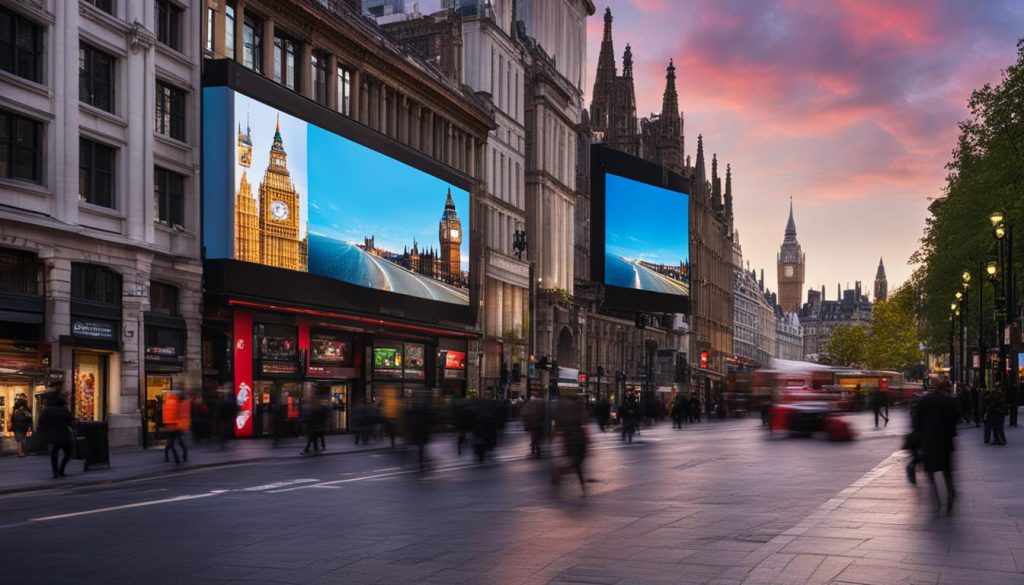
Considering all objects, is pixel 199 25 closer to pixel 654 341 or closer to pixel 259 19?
pixel 259 19

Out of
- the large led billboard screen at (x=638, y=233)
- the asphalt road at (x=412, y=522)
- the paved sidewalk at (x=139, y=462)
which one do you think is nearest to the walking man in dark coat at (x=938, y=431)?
the asphalt road at (x=412, y=522)

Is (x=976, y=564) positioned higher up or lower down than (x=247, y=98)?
lower down

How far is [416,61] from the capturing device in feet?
199

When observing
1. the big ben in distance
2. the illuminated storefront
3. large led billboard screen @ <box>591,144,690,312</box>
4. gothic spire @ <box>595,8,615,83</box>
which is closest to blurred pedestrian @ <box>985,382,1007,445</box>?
the illuminated storefront

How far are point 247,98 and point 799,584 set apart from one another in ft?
119

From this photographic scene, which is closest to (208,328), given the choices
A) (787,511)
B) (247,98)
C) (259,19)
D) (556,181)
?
(247,98)

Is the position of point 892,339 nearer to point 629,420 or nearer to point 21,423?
point 629,420

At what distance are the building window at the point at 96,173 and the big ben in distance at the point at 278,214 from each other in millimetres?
7415

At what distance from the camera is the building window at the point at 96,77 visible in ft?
120

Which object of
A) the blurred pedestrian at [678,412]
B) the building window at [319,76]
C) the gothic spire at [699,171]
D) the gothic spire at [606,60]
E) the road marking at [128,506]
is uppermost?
the gothic spire at [606,60]

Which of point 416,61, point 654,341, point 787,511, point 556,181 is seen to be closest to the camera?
point 787,511

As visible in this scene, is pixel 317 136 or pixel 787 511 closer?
pixel 787 511

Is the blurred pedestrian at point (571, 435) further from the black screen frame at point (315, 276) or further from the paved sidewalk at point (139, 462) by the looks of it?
the black screen frame at point (315, 276)

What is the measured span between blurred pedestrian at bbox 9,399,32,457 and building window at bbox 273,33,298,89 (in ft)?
63.9
